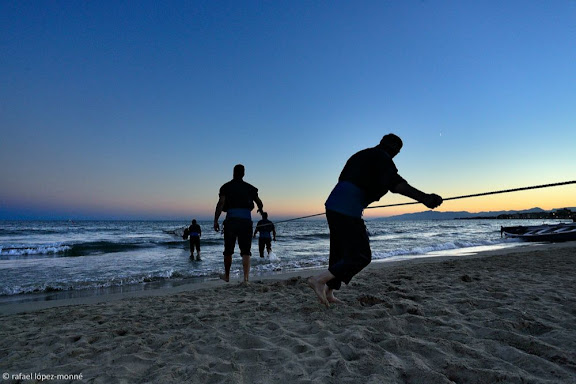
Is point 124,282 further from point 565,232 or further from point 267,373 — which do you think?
point 565,232

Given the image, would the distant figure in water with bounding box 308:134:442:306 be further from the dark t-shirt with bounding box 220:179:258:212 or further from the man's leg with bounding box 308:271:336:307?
the dark t-shirt with bounding box 220:179:258:212

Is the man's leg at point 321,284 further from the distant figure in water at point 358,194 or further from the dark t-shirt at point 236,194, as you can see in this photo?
the dark t-shirt at point 236,194

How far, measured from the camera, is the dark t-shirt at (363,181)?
2908 millimetres

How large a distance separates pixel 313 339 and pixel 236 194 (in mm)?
2920

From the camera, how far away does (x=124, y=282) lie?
7488 millimetres

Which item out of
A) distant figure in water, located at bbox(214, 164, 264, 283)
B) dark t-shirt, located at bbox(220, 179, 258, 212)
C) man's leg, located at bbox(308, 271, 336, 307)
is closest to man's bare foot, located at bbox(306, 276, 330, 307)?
man's leg, located at bbox(308, 271, 336, 307)

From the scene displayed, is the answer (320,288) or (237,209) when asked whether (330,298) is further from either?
(237,209)

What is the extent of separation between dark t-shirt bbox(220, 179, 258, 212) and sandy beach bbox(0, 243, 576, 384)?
1.46m

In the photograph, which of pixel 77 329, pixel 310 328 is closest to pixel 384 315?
pixel 310 328

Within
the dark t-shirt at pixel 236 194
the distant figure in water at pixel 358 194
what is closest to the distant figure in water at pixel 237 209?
the dark t-shirt at pixel 236 194

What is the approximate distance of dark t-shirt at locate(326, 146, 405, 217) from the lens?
114 inches

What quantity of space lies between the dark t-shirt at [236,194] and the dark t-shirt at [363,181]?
2192mm

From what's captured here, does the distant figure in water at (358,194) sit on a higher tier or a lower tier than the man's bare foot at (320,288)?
higher

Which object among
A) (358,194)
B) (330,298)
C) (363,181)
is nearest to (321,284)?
(330,298)
